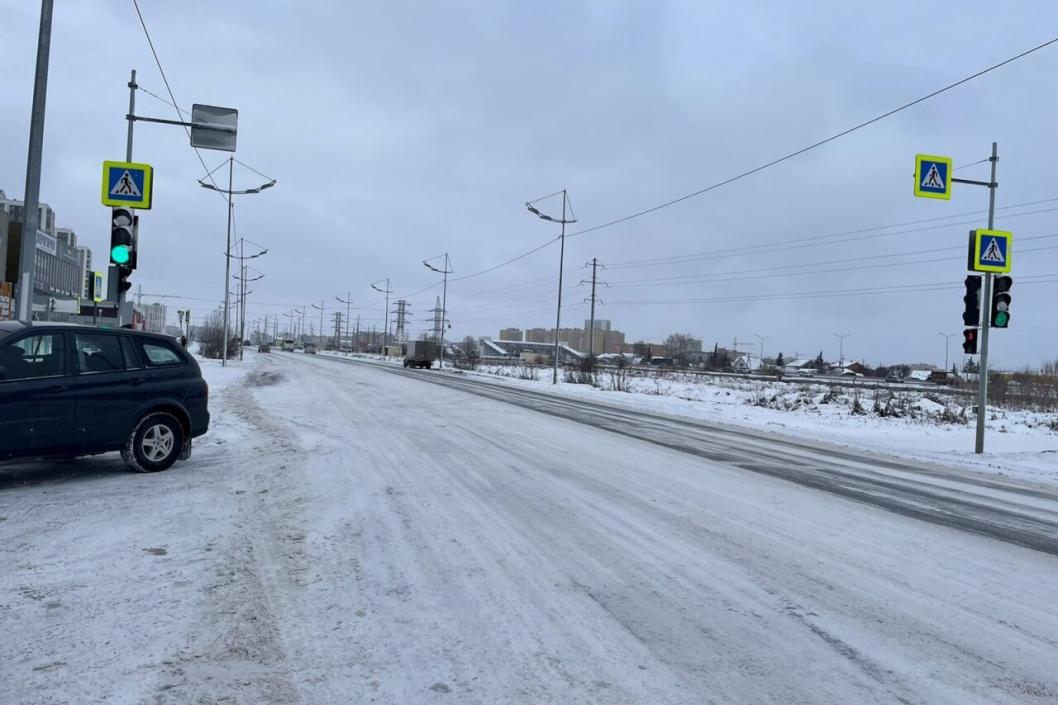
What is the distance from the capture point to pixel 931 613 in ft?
16.2

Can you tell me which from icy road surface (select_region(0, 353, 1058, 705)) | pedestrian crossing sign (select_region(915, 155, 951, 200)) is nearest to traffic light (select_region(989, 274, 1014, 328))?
pedestrian crossing sign (select_region(915, 155, 951, 200))

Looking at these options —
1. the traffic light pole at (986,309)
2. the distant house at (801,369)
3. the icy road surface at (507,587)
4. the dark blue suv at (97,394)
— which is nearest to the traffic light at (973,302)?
the traffic light pole at (986,309)

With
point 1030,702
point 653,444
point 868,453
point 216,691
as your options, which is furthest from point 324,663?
point 868,453

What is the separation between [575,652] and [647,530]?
116 inches

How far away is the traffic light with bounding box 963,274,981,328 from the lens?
54.6 feet

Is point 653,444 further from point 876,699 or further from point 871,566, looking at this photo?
point 876,699

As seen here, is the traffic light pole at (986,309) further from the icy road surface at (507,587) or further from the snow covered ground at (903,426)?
the icy road surface at (507,587)

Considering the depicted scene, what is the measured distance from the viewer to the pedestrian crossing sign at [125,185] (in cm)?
1319

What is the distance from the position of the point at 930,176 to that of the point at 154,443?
1647cm

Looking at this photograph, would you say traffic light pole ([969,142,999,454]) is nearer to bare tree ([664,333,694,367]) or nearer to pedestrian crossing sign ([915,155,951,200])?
pedestrian crossing sign ([915,155,951,200])

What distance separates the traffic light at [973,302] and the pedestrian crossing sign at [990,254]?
0.92 feet

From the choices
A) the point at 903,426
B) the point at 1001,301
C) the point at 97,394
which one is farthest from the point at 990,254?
the point at 97,394

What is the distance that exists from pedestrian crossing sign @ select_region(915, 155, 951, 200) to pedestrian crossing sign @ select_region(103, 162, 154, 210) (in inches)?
640

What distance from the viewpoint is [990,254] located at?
54.4 ft
